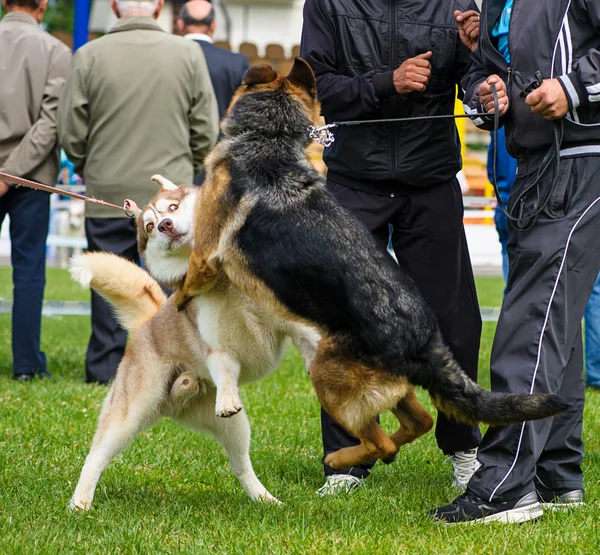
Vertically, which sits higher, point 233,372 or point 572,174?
point 572,174

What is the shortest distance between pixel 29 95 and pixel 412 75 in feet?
12.4

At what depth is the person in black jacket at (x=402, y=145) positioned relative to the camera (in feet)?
13.6

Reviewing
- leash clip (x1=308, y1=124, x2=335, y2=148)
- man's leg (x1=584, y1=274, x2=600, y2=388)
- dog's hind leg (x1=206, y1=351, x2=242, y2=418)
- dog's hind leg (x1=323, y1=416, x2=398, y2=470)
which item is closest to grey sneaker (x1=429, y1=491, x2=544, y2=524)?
dog's hind leg (x1=323, y1=416, x2=398, y2=470)

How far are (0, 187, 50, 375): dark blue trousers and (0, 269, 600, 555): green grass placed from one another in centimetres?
65

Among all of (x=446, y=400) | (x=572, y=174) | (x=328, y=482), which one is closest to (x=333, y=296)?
A: (x=446, y=400)

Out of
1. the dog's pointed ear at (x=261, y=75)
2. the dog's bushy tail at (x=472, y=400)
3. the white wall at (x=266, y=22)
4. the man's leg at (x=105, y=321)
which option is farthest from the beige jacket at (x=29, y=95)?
the white wall at (x=266, y=22)

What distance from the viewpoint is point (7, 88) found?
6.57 meters

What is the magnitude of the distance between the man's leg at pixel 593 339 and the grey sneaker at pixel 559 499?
3.02 meters

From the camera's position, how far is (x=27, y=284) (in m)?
6.82

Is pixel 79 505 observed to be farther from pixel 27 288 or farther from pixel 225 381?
pixel 27 288

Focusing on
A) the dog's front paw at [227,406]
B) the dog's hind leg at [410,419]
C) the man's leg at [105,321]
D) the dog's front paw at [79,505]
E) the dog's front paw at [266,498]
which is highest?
the dog's hind leg at [410,419]

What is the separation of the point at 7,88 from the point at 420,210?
12.2 feet

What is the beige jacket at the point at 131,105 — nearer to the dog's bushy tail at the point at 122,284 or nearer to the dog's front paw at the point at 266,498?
the dog's bushy tail at the point at 122,284

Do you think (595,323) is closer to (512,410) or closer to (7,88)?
(512,410)
